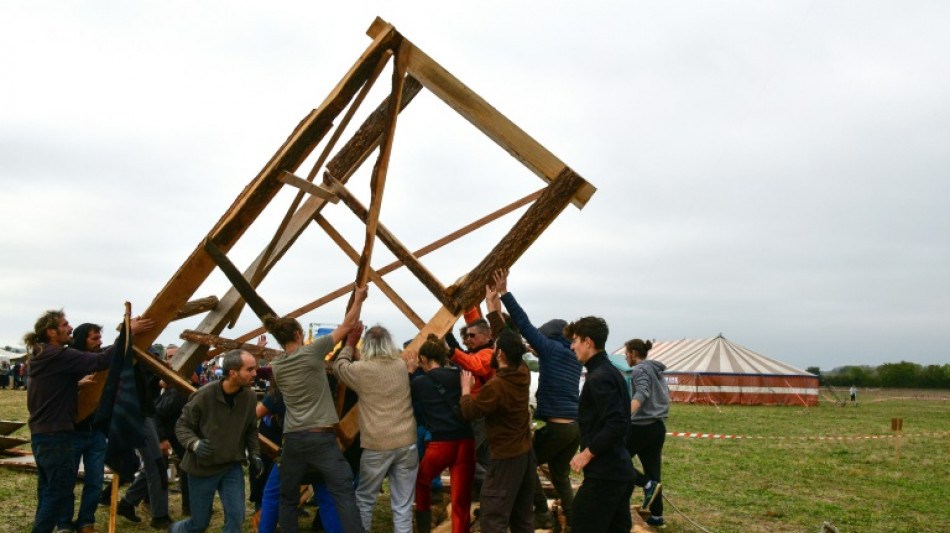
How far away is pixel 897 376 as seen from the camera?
62.9 metres

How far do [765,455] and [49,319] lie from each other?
11.9m

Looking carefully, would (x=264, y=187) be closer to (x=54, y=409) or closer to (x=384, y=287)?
(x=384, y=287)

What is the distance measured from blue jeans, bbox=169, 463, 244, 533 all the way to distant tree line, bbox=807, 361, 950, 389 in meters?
62.3

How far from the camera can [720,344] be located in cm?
3481

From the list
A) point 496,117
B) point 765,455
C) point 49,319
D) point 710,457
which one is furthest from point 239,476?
point 765,455

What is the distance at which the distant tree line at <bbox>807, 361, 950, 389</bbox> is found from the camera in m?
60.8

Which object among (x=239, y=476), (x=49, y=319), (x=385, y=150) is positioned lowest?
(x=239, y=476)

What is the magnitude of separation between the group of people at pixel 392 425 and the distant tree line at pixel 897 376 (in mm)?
61015

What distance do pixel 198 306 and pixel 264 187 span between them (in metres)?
1.80

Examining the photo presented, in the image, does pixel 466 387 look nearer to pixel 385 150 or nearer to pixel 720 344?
pixel 385 150

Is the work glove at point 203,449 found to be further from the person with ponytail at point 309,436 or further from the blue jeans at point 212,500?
the person with ponytail at point 309,436

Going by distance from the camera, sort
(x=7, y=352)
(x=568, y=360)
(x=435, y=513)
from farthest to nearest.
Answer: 1. (x=7, y=352)
2. (x=435, y=513)
3. (x=568, y=360)

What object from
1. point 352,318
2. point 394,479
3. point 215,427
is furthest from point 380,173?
point 394,479

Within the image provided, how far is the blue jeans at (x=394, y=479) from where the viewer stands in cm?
557
